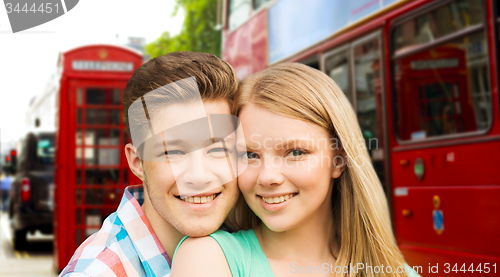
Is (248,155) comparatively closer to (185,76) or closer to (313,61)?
(185,76)

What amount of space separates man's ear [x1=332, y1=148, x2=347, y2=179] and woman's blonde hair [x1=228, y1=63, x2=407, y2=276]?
3cm

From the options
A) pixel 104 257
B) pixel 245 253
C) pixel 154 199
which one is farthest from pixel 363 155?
pixel 104 257

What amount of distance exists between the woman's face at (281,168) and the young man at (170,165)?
0.23ft

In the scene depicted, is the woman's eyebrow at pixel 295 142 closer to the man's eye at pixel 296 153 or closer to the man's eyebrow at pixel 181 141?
the man's eye at pixel 296 153

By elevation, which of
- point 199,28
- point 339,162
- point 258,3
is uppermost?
point 199,28

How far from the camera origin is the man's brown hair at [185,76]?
5.50 feet

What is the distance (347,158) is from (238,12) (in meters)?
5.22

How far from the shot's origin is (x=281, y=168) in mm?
1591

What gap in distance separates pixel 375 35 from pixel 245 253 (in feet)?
9.17

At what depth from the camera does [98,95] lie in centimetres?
620

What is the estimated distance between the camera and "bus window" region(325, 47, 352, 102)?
4.32 m

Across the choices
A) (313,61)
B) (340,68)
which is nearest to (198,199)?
(340,68)

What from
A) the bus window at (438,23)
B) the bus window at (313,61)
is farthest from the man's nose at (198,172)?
the bus window at (313,61)

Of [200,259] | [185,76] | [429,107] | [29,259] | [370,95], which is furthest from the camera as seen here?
[29,259]
